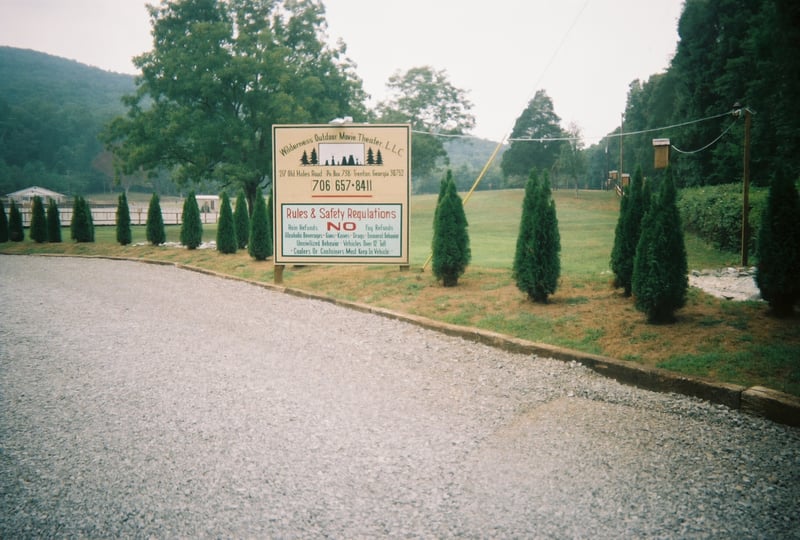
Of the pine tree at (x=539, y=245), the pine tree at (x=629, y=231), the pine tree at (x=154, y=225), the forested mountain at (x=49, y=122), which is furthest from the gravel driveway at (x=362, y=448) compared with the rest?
the forested mountain at (x=49, y=122)

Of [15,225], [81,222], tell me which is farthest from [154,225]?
[15,225]

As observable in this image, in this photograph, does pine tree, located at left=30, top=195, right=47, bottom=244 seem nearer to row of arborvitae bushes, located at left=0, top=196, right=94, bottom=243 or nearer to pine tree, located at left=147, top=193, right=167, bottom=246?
row of arborvitae bushes, located at left=0, top=196, right=94, bottom=243

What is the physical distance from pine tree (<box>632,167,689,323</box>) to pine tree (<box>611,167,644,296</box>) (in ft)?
4.12

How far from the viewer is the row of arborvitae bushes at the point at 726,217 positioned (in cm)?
1279

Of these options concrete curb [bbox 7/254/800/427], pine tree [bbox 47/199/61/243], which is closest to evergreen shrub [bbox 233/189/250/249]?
pine tree [bbox 47/199/61/243]

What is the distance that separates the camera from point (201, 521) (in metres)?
2.75

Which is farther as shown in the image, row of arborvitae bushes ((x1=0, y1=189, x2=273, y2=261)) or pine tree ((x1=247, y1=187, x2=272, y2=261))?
row of arborvitae bushes ((x1=0, y1=189, x2=273, y2=261))

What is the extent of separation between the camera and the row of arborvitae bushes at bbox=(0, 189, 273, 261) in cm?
1481

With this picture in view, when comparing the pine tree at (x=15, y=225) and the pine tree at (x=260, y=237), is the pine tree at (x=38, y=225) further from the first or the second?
the pine tree at (x=260, y=237)

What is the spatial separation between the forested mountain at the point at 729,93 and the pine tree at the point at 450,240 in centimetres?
1408

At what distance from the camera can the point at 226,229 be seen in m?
16.6

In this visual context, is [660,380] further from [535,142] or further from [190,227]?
[535,142]

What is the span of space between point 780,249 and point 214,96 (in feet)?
90.7

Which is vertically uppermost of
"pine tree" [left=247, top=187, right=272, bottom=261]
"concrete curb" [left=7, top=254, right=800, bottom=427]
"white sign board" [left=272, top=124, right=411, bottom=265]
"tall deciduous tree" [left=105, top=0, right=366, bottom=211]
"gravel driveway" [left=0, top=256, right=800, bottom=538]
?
"tall deciduous tree" [left=105, top=0, right=366, bottom=211]
